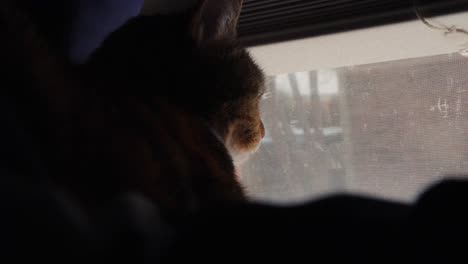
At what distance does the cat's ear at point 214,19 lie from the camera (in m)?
0.96

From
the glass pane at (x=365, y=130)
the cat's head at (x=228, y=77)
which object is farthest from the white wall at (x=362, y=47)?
the cat's head at (x=228, y=77)

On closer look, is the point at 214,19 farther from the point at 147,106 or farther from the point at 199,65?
the point at 147,106

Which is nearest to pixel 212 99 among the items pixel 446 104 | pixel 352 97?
pixel 352 97

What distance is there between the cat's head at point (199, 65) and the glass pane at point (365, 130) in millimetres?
220

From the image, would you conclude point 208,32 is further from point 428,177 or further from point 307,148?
point 428,177

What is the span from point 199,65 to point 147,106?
0.78ft

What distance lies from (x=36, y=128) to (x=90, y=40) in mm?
304

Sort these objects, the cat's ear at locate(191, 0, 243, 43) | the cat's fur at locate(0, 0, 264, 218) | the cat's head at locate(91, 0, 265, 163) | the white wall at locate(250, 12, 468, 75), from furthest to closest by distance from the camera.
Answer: the white wall at locate(250, 12, 468, 75) < the cat's ear at locate(191, 0, 243, 43) < the cat's head at locate(91, 0, 265, 163) < the cat's fur at locate(0, 0, 264, 218)

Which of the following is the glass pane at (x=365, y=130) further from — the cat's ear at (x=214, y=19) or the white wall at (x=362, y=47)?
the cat's ear at (x=214, y=19)

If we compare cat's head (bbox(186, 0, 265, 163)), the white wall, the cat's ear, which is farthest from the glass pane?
the cat's ear

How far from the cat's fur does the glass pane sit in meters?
0.26

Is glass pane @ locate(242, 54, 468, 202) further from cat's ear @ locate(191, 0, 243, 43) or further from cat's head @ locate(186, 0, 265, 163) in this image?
cat's ear @ locate(191, 0, 243, 43)

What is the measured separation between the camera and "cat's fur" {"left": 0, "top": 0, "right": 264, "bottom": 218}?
1.52 feet

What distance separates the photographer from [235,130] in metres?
1.01
